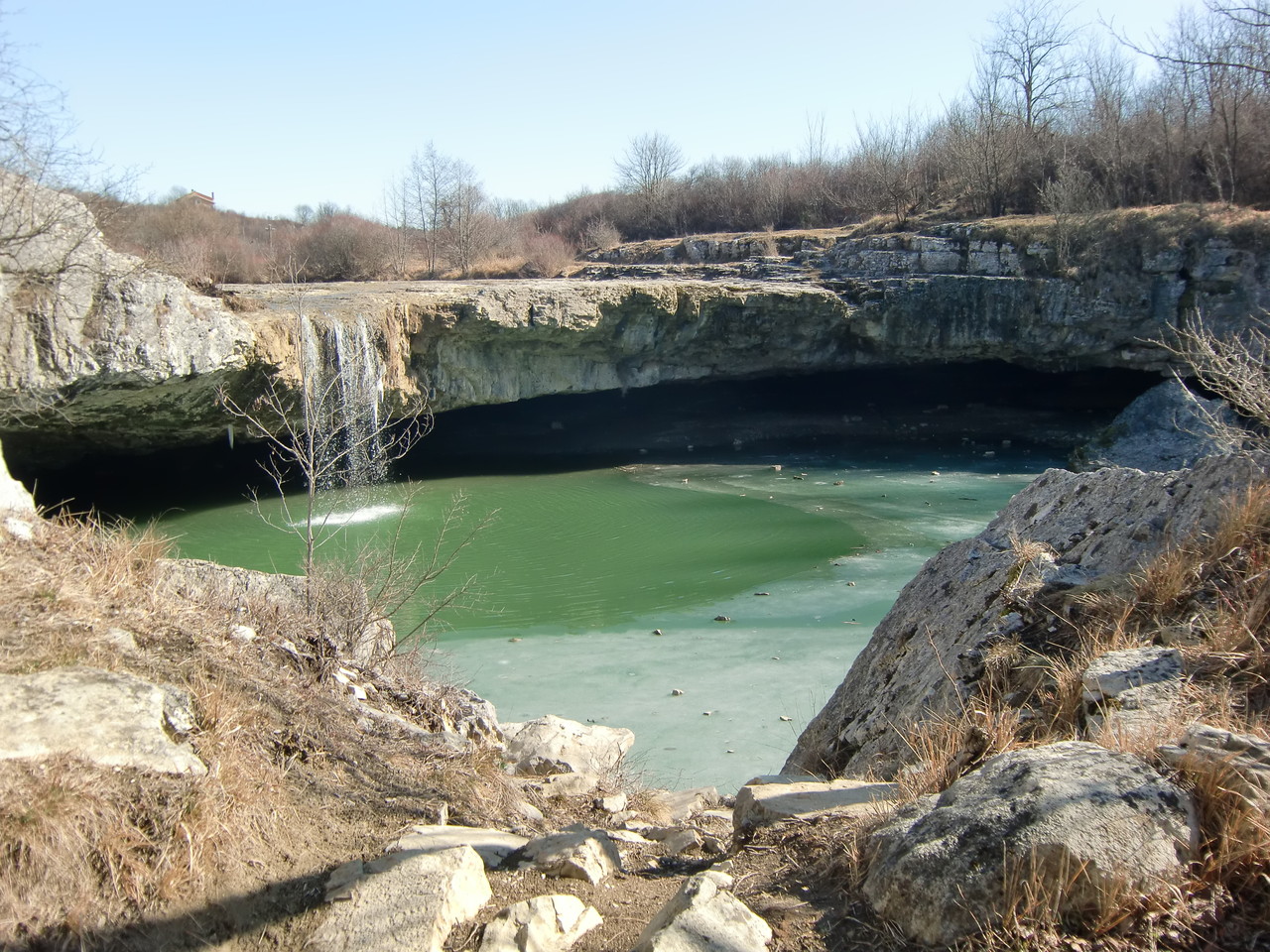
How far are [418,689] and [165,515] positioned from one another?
11.8m

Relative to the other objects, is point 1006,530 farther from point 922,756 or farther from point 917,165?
point 917,165

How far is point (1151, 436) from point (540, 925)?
18723mm

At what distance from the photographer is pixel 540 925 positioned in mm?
2801

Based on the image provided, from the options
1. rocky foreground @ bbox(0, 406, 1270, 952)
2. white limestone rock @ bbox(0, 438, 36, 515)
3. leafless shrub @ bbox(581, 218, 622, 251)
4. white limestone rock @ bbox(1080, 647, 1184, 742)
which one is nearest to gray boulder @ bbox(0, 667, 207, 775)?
rocky foreground @ bbox(0, 406, 1270, 952)

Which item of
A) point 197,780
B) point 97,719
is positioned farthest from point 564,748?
point 97,719

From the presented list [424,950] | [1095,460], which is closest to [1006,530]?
[424,950]

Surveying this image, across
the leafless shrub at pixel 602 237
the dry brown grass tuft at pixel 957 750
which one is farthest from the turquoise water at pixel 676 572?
the leafless shrub at pixel 602 237

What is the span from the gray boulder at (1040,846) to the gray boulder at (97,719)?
2378 mm

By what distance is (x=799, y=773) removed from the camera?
5.26 metres

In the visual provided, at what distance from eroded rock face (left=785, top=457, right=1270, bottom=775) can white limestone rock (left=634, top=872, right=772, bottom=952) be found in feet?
4.96

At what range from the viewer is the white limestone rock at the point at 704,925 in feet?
8.18

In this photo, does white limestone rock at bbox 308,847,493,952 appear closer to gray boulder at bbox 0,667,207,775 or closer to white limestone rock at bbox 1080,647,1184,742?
gray boulder at bbox 0,667,207,775

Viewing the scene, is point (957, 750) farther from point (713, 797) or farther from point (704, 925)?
point (713, 797)

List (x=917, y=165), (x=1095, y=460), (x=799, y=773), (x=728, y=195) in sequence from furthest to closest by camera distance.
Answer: (x=728, y=195) → (x=917, y=165) → (x=1095, y=460) → (x=799, y=773)
